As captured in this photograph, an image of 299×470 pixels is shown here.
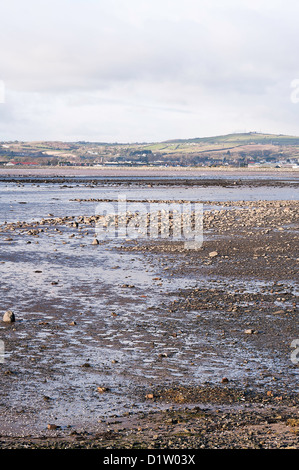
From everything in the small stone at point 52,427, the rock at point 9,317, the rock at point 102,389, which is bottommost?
the rock at point 102,389

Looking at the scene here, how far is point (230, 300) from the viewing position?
51.3 ft

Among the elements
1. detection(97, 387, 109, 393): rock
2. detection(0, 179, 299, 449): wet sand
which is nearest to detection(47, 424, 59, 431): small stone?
detection(0, 179, 299, 449): wet sand

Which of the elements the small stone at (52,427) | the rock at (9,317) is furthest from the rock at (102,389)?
the rock at (9,317)

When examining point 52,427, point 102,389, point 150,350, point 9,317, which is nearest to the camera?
point 52,427

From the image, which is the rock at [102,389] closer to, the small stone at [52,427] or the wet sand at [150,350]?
the wet sand at [150,350]

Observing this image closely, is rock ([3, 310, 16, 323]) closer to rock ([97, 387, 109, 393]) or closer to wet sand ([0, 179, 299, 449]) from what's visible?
wet sand ([0, 179, 299, 449])

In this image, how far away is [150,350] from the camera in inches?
457

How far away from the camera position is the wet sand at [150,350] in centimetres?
795

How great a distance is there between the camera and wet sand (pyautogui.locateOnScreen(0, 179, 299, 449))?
7953mm

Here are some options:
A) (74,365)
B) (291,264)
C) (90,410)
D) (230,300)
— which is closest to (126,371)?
(74,365)

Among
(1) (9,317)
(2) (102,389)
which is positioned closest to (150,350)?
(2) (102,389)

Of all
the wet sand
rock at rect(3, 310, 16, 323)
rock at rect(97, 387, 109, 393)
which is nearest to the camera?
the wet sand

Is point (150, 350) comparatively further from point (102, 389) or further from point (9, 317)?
point (9, 317)

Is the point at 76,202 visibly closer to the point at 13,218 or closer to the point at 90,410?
the point at 13,218
